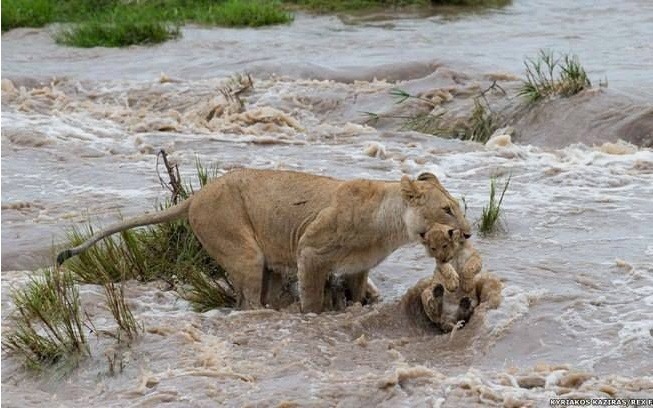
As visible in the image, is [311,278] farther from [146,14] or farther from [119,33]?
[146,14]

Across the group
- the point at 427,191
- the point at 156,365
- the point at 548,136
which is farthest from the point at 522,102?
the point at 156,365

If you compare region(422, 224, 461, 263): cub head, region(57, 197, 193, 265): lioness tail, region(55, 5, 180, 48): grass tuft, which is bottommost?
region(55, 5, 180, 48): grass tuft

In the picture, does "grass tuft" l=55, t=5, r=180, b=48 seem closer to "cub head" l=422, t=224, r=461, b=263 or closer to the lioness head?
the lioness head

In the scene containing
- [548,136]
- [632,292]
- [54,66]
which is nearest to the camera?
[632,292]

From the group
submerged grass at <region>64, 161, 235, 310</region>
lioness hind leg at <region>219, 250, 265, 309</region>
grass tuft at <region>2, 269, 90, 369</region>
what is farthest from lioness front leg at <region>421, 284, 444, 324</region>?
grass tuft at <region>2, 269, 90, 369</region>

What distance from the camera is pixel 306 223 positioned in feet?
27.8

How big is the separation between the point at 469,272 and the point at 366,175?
4.64 meters

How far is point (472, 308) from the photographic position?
26.2 feet

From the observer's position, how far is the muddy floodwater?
283 inches

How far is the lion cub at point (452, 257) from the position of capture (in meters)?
7.86

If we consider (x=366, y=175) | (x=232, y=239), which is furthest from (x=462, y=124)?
(x=232, y=239)

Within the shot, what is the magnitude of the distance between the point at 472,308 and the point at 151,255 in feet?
8.14

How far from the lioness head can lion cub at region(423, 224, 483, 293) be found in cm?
5

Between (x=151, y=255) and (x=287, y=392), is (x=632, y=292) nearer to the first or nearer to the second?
(x=287, y=392)
